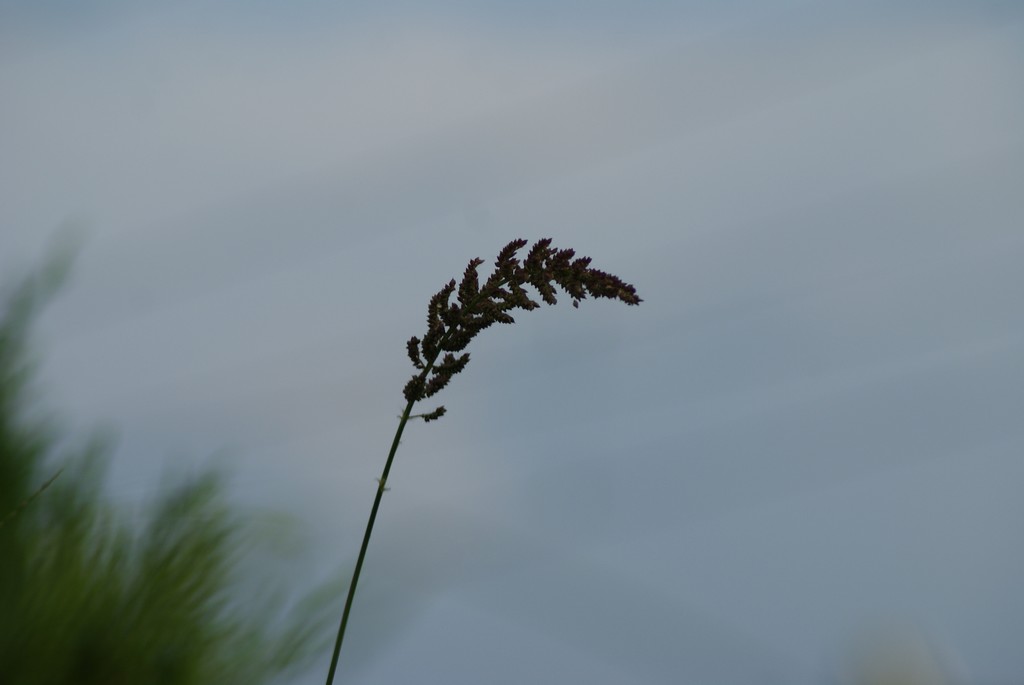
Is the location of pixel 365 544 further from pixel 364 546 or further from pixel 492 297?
pixel 492 297

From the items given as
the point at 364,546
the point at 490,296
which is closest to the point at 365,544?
the point at 364,546

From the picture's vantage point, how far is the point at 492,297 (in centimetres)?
138

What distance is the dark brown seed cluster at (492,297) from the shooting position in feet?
4.37

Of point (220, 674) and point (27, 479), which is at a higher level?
point (27, 479)

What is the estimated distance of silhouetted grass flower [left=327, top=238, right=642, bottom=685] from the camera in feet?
4.37

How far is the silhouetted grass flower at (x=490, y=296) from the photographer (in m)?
1.33

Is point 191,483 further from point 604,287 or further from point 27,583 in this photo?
point 604,287

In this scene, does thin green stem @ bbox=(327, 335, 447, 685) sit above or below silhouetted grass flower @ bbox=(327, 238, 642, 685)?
below

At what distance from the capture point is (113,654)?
121 cm

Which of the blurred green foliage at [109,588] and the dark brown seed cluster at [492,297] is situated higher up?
the dark brown seed cluster at [492,297]

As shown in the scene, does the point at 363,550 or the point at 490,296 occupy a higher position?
the point at 490,296

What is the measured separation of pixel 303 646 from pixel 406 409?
2.10 feet

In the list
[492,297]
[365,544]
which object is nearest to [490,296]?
[492,297]

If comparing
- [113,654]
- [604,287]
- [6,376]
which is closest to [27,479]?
[6,376]
